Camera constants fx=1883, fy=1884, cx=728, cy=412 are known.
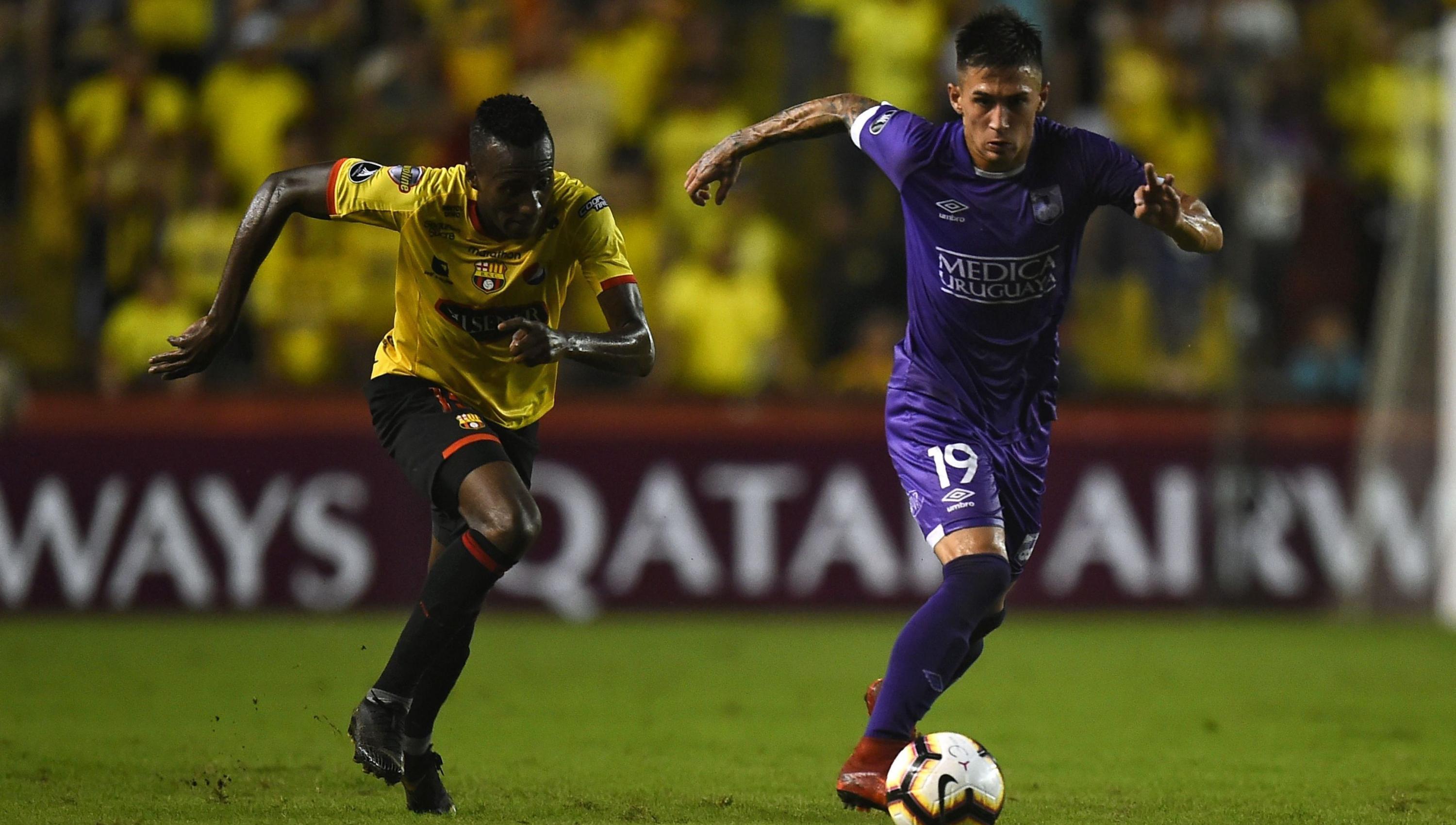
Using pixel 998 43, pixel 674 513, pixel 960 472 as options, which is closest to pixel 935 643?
pixel 960 472

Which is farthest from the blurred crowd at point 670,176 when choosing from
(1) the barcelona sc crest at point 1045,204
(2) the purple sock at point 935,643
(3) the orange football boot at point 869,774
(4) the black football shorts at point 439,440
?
(3) the orange football boot at point 869,774

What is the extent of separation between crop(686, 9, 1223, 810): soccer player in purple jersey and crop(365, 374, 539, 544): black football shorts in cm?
102

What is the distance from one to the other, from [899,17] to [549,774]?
8.85 meters

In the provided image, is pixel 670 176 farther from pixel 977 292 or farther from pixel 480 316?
pixel 977 292

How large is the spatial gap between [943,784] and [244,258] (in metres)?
2.76

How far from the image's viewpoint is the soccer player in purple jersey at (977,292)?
5586mm

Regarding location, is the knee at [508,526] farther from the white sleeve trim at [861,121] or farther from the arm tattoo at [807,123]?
the white sleeve trim at [861,121]

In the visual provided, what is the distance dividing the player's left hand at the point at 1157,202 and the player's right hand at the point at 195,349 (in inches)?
112

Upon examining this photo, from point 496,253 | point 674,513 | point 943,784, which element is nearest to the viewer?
point 943,784

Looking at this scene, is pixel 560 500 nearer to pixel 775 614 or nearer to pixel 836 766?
pixel 775 614

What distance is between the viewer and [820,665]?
413 inches

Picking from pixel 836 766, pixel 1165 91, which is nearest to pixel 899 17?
pixel 1165 91

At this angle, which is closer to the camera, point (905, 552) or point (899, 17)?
point (905, 552)

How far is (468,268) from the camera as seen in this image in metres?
6.03
